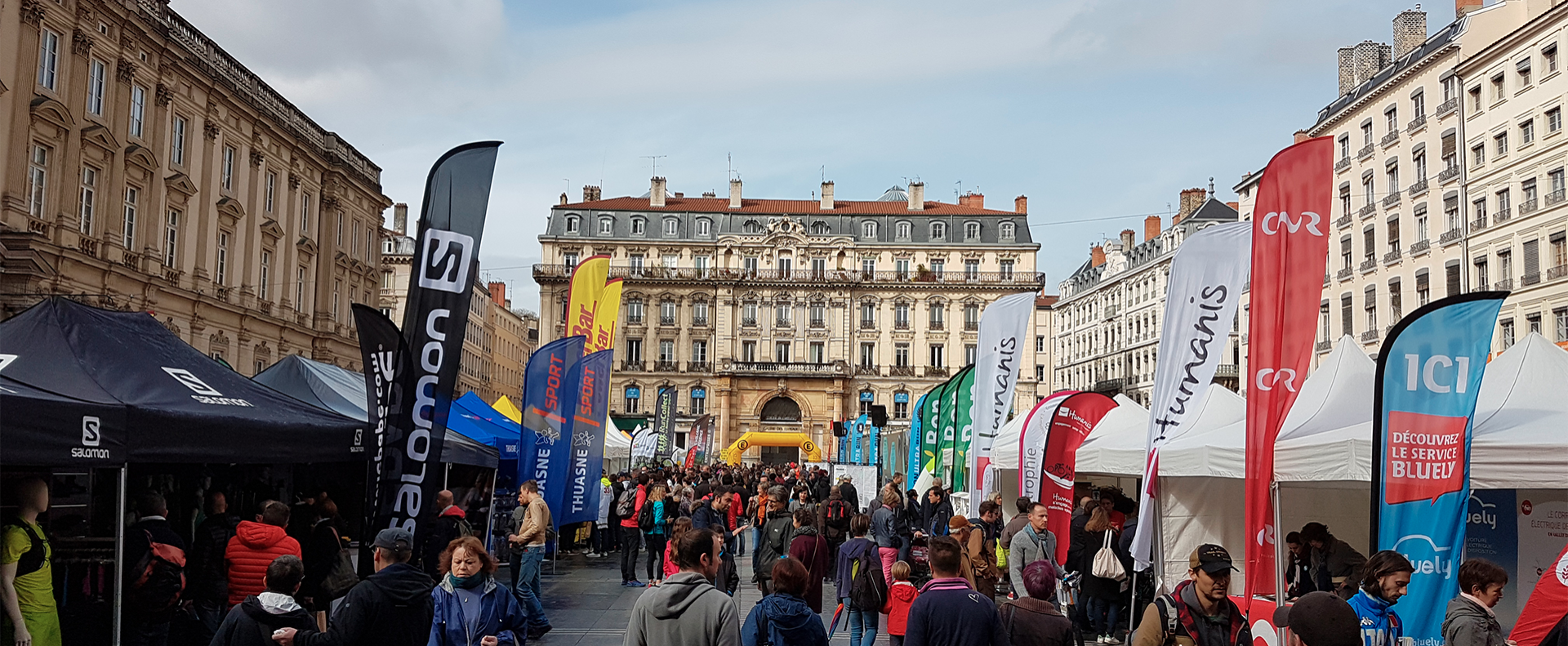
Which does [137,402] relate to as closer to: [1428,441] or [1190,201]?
[1428,441]

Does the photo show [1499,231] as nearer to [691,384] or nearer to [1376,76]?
[1376,76]

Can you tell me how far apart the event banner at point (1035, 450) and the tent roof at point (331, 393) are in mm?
6596

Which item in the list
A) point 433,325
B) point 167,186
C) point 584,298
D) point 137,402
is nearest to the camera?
point 433,325

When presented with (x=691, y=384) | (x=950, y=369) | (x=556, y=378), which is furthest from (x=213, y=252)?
(x=950, y=369)

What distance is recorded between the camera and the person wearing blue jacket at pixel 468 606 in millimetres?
6098

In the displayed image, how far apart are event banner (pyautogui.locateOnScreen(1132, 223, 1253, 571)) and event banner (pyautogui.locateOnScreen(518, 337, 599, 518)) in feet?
24.7

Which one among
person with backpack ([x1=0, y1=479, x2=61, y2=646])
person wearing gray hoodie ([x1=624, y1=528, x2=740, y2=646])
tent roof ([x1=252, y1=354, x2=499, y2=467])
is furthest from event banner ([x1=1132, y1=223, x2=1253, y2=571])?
person with backpack ([x1=0, y1=479, x2=61, y2=646])

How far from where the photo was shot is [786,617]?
19.9 ft

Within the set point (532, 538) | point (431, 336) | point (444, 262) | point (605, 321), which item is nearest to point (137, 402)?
point (431, 336)

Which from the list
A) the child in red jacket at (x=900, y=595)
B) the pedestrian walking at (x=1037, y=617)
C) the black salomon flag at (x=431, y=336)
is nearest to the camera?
the pedestrian walking at (x=1037, y=617)

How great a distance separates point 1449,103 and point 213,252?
4065cm

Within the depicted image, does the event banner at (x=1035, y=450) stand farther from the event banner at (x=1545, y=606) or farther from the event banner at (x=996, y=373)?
the event banner at (x=1545, y=606)

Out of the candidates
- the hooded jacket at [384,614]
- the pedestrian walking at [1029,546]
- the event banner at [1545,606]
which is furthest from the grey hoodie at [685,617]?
the pedestrian walking at [1029,546]

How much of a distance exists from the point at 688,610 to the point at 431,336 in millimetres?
3720
